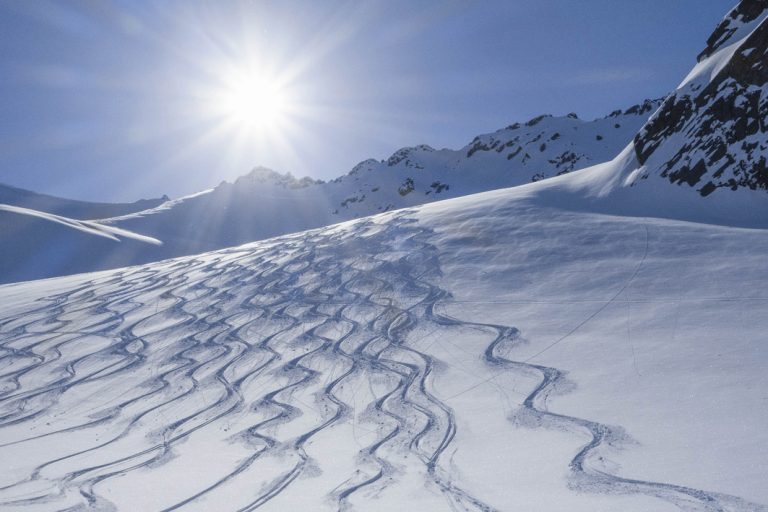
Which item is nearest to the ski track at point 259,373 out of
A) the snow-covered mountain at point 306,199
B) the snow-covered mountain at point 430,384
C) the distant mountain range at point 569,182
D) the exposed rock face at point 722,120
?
the snow-covered mountain at point 430,384

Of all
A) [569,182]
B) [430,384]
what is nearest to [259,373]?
[430,384]

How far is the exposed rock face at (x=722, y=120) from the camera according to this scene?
8586mm

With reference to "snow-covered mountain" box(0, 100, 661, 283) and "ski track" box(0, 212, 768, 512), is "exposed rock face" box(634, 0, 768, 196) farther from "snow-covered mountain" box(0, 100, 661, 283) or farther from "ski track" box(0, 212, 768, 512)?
"snow-covered mountain" box(0, 100, 661, 283)

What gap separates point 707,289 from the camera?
17.4 feet

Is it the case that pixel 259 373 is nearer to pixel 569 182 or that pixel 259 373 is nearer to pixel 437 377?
pixel 437 377

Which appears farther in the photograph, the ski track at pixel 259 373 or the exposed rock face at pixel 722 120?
the exposed rock face at pixel 722 120

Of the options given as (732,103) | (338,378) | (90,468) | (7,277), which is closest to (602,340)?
(338,378)

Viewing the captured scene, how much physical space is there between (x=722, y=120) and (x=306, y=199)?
228 ft

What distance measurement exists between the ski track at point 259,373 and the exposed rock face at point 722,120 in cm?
512

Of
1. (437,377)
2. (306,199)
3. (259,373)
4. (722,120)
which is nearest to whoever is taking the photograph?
(437,377)

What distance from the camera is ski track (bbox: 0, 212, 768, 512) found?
3346mm

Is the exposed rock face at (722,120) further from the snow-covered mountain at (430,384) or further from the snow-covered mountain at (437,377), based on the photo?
the snow-covered mountain at (430,384)

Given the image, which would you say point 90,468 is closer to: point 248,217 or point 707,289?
point 707,289

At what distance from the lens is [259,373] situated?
212 inches
